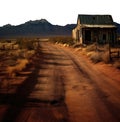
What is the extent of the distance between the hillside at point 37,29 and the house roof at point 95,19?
112159 millimetres

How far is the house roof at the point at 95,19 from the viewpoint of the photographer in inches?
1531

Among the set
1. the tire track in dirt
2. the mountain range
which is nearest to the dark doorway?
the tire track in dirt

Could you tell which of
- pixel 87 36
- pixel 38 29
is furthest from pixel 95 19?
pixel 38 29

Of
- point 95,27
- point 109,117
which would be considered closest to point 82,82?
point 109,117

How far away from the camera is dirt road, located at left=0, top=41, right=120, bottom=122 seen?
25.2 ft

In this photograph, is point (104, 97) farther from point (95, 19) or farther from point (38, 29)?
point (38, 29)

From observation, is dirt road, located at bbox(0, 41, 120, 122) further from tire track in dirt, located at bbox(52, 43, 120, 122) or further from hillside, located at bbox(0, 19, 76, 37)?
hillside, located at bbox(0, 19, 76, 37)

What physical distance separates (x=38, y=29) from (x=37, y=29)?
2.52 ft

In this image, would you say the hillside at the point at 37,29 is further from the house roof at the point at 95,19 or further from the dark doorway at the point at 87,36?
the dark doorway at the point at 87,36

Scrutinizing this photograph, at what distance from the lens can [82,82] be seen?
12484mm

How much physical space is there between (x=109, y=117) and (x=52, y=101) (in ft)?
8.00

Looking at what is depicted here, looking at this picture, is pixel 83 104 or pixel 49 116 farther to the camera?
pixel 83 104

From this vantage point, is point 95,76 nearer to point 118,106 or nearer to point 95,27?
point 118,106

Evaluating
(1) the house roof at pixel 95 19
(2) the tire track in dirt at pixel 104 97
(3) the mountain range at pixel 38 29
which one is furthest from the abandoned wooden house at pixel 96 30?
(3) the mountain range at pixel 38 29
